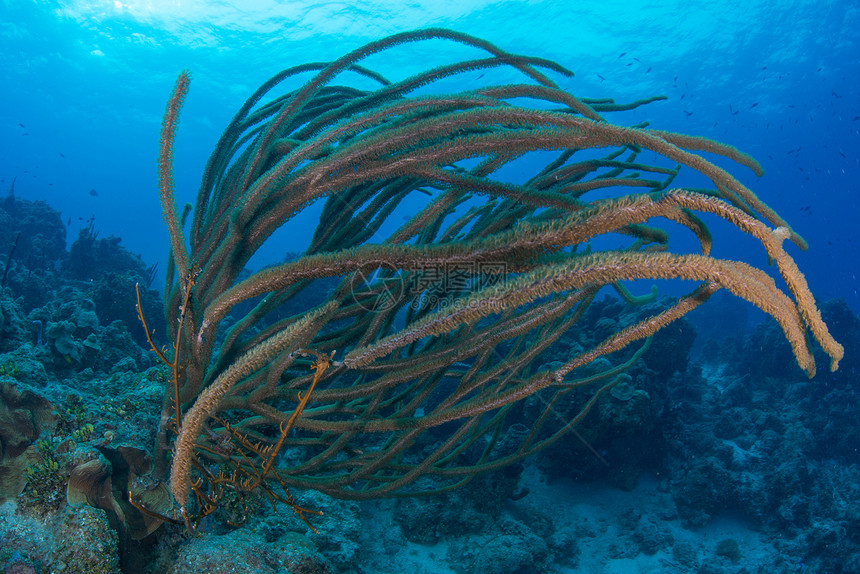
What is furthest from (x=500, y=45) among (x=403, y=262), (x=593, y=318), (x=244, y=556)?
(x=244, y=556)

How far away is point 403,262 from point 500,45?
100 ft

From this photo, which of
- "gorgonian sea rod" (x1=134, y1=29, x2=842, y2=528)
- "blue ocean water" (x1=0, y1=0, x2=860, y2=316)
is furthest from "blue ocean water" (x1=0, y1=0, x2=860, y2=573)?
"gorgonian sea rod" (x1=134, y1=29, x2=842, y2=528)

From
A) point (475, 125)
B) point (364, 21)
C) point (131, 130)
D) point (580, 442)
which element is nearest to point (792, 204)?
point (364, 21)

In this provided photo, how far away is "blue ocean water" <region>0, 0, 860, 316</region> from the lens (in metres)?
24.4

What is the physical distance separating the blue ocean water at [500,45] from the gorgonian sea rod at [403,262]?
25728 mm

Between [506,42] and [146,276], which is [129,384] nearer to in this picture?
[146,276]

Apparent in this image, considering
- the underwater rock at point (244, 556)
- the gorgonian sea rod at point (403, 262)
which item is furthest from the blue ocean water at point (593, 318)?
the gorgonian sea rod at point (403, 262)

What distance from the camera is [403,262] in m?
1.42

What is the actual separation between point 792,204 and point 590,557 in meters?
81.5

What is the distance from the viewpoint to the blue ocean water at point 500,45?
2444cm

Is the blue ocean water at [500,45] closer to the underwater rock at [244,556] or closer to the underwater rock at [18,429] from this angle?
the underwater rock at [18,429]

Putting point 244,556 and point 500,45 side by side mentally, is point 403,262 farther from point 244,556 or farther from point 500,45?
point 500,45

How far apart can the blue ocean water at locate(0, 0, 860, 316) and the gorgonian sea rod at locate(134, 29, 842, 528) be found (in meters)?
25.7

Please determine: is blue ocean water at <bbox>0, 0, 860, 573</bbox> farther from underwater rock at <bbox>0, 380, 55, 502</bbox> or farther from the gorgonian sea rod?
the gorgonian sea rod
